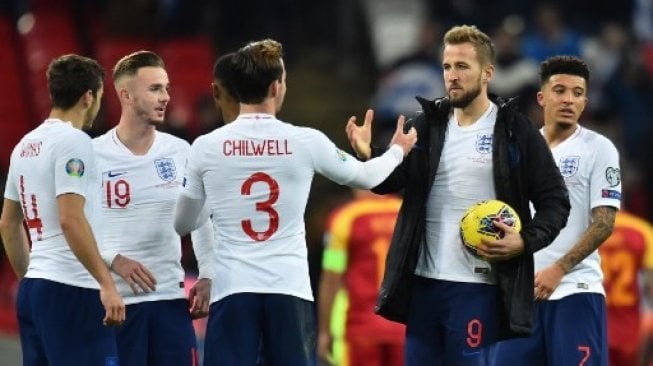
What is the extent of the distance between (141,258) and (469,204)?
1.72 metres

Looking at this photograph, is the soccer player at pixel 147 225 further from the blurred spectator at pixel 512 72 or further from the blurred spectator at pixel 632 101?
the blurred spectator at pixel 632 101

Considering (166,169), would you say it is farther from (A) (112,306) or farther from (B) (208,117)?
(B) (208,117)

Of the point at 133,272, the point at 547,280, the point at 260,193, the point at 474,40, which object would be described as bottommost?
the point at 547,280

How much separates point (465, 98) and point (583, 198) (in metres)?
1.25

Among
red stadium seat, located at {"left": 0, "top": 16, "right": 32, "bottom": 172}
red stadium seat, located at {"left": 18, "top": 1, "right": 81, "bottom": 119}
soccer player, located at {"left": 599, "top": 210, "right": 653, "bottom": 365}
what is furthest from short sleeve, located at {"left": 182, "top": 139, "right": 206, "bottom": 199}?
red stadium seat, located at {"left": 0, "top": 16, "right": 32, "bottom": 172}

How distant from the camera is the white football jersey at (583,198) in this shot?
365 inches

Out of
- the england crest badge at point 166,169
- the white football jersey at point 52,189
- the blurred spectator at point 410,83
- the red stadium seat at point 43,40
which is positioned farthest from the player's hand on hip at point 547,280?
the red stadium seat at point 43,40

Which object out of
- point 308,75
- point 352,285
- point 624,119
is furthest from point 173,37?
point 352,285

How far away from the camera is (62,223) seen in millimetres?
7977

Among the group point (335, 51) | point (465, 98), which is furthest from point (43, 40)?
point (465, 98)

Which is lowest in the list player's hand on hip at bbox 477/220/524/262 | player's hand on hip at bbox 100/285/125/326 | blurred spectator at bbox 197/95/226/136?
player's hand on hip at bbox 100/285/125/326

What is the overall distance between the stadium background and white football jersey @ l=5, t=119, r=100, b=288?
8.88 metres

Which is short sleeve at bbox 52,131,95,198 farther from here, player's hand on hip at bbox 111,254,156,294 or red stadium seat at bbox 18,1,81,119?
red stadium seat at bbox 18,1,81,119

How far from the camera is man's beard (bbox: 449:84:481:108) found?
8.44m
